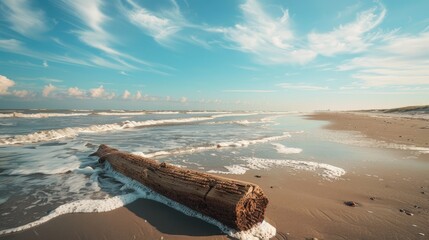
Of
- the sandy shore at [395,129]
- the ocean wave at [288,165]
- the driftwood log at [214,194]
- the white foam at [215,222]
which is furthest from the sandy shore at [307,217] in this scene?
the sandy shore at [395,129]

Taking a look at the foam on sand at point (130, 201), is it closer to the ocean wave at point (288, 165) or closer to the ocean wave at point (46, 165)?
the ocean wave at point (288, 165)

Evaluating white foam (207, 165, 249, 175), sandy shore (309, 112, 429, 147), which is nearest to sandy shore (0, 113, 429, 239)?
white foam (207, 165, 249, 175)

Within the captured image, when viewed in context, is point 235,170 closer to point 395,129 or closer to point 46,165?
point 46,165

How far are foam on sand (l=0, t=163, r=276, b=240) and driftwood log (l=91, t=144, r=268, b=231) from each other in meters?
0.08

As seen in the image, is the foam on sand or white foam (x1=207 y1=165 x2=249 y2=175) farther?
white foam (x1=207 y1=165 x2=249 y2=175)

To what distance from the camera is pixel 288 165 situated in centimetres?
778

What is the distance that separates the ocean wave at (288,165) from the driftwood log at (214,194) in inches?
97.4

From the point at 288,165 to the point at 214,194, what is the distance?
4.57 m

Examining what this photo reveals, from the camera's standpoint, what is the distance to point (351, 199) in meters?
4.96

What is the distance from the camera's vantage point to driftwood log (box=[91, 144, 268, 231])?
11.8 ft

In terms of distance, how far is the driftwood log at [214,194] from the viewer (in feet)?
11.8

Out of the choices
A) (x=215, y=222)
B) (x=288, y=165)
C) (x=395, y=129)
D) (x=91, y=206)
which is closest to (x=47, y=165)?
(x=91, y=206)

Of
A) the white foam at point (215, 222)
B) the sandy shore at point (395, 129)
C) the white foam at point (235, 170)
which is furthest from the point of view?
the sandy shore at point (395, 129)

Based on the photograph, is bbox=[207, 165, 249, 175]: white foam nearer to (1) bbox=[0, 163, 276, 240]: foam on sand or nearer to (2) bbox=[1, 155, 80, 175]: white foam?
(1) bbox=[0, 163, 276, 240]: foam on sand
